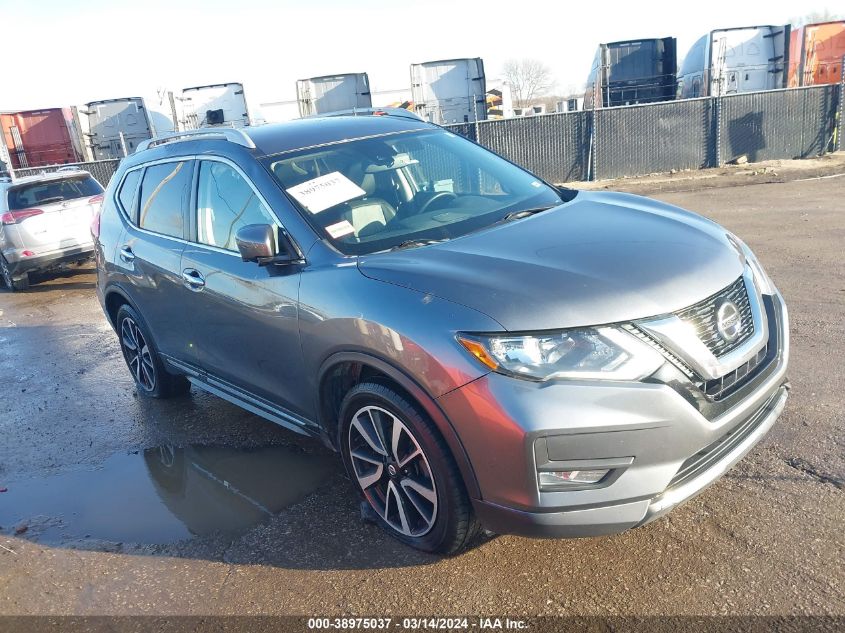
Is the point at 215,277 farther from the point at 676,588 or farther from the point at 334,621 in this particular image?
the point at 676,588

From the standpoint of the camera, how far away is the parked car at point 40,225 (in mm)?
10352

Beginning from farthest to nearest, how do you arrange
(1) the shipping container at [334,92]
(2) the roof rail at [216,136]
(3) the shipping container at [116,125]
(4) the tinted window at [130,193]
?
(3) the shipping container at [116,125] < (1) the shipping container at [334,92] < (4) the tinted window at [130,193] < (2) the roof rail at [216,136]

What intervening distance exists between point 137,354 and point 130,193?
128 centimetres

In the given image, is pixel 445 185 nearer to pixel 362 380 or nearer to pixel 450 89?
pixel 362 380

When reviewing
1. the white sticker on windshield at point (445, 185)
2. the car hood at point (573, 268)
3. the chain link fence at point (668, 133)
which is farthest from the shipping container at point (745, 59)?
the car hood at point (573, 268)

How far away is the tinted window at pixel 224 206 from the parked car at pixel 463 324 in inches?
0.6

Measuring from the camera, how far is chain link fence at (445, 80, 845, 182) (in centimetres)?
1612

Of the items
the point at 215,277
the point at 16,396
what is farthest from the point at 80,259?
the point at 215,277

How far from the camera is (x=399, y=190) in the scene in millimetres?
3795

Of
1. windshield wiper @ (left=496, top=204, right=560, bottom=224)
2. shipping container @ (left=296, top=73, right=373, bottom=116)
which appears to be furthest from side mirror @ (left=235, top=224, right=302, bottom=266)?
shipping container @ (left=296, top=73, right=373, bottom=116)

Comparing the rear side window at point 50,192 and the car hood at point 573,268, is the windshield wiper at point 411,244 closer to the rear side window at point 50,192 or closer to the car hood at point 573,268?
the car hood at point 573,268

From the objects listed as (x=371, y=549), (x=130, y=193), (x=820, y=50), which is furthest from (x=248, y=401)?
(x=820, y=50)

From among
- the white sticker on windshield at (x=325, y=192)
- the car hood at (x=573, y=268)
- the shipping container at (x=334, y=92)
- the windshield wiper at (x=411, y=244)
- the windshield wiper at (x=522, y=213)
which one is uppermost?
the shipping container at (x=334, y=92)

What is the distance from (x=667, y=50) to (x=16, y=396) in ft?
61.7
